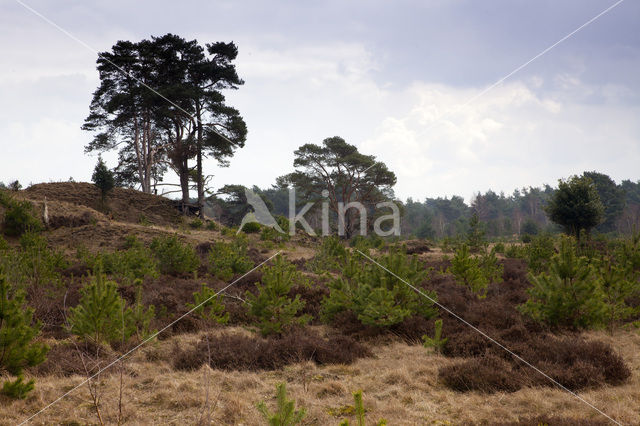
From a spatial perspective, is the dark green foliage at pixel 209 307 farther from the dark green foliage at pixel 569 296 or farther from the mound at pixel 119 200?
the mound at pixel 119 200

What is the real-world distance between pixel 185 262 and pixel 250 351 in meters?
9.46

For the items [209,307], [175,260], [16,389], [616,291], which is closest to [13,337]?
[16,389]

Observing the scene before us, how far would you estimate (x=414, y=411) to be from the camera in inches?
199

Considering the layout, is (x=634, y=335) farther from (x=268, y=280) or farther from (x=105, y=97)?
(x=105, y=97)

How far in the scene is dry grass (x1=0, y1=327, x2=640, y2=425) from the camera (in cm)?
481

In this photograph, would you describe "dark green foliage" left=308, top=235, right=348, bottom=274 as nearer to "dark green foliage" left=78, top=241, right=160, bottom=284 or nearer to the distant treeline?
"dark green foliage" left=78, top=241, right=160, bottom=284

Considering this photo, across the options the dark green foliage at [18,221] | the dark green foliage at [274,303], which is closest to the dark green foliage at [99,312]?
the dark green foliage at [274,303]

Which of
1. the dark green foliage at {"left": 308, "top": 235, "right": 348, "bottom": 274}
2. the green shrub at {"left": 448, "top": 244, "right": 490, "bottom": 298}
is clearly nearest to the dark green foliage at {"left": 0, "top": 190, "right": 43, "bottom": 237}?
the dark green foliage at {"left": 308, "top": 235, "right": 348, "bottom": 274}

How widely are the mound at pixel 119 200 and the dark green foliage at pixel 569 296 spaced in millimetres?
25390

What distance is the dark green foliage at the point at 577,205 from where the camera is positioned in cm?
2675

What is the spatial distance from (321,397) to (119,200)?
98.1 feet

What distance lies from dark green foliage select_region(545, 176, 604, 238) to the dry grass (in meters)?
23.1

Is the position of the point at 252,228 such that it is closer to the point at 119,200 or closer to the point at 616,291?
the point at 119,200

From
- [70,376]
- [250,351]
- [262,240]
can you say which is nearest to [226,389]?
[250,351]
